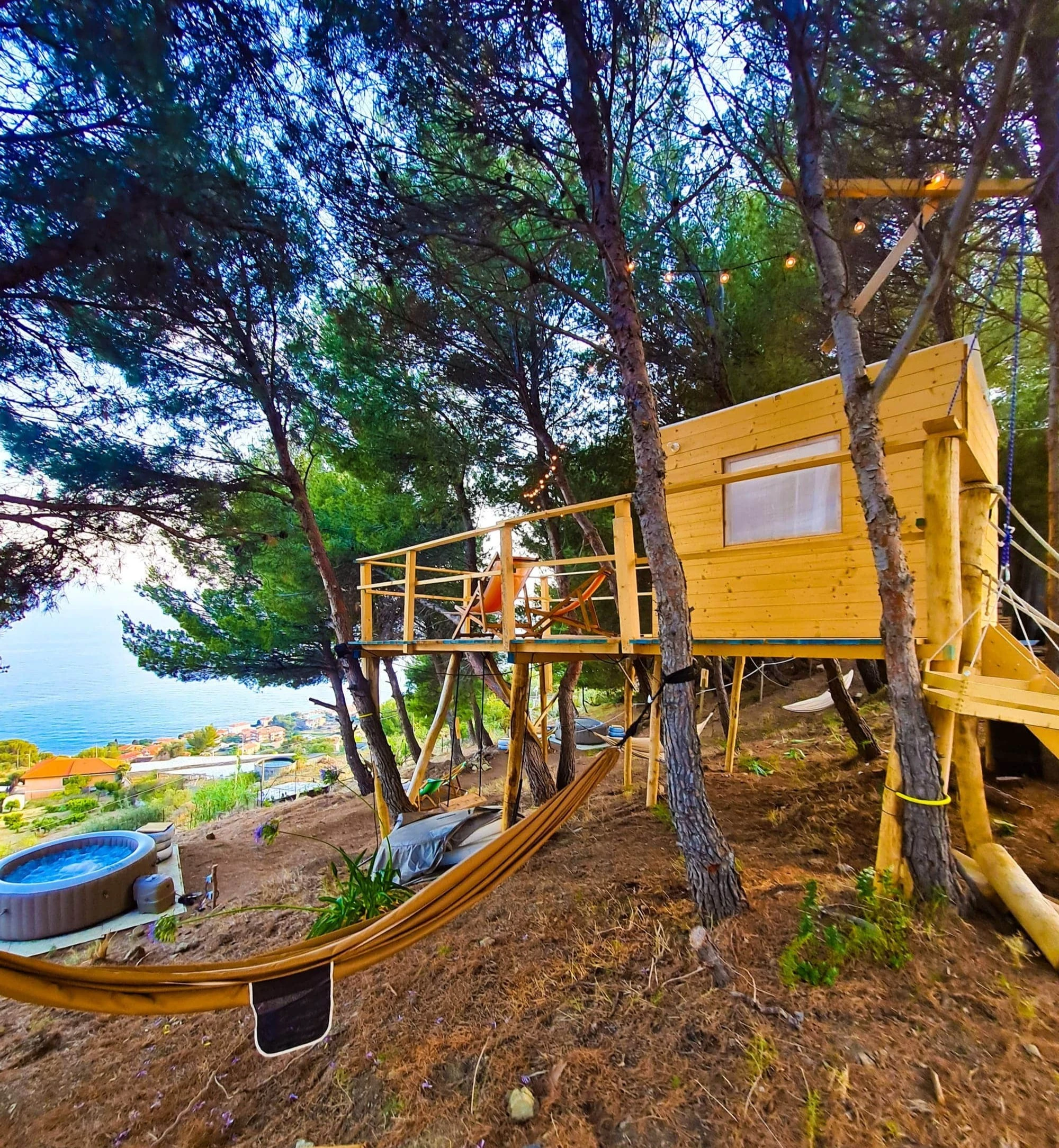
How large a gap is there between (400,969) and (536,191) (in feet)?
16.1

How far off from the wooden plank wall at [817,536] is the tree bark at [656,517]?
0.92 metres

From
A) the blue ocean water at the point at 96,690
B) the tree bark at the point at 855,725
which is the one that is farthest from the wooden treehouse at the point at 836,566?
the blue ocean water at the point at 96,690

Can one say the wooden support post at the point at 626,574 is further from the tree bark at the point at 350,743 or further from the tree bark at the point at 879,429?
the tree bark at the point at 350,743

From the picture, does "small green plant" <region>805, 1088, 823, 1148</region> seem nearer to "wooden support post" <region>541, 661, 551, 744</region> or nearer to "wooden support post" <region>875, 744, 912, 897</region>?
"wooden support post" <region>875, 744, 912, 897</region>

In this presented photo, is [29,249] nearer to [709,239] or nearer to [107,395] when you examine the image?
[107,395]

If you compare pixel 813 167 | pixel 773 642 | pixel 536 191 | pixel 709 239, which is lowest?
pixel 773 642

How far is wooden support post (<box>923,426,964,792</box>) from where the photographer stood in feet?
6.63

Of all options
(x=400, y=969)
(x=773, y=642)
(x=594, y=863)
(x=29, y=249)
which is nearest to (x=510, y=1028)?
(x=400, y=969)

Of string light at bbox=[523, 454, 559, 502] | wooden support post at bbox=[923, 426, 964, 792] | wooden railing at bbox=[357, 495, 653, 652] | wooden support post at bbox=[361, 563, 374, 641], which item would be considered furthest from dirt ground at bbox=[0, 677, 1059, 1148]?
string light at bbox=[523, 454, 559, 502]

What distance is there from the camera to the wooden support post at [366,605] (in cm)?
483

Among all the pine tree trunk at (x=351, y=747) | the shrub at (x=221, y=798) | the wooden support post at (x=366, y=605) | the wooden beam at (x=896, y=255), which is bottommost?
the shrub at (x=221, y=798)

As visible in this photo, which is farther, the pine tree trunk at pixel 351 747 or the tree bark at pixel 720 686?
the pine tree trunk at pixel 351 747

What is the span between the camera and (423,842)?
3551 millimetres

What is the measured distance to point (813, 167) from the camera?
2.16 m
